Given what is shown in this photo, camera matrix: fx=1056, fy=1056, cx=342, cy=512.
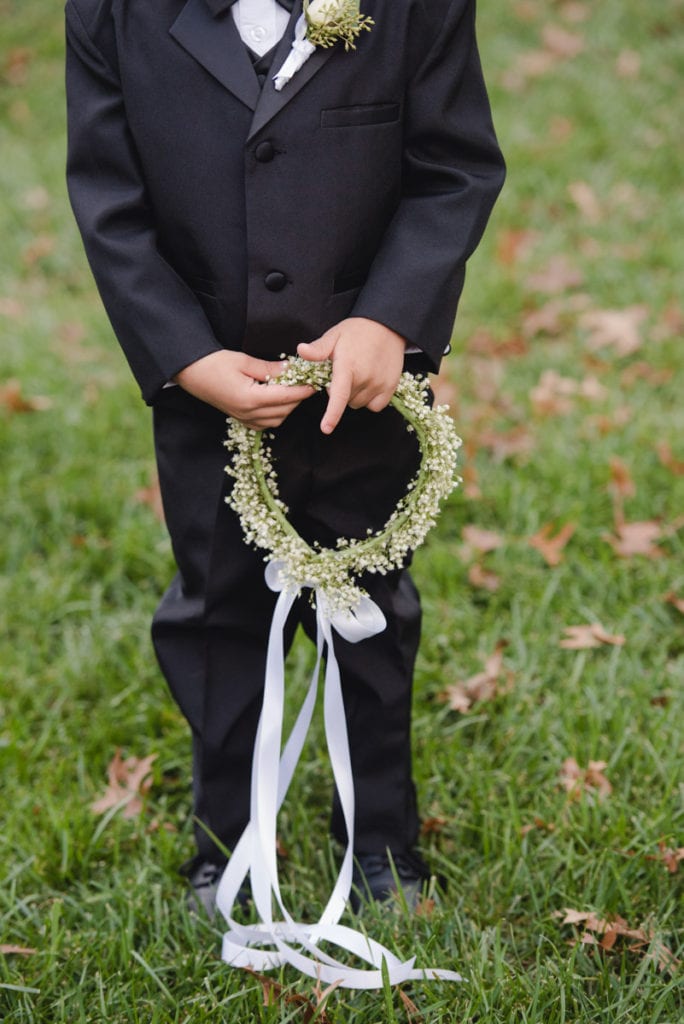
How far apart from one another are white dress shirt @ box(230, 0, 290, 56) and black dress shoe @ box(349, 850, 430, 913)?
1.50 m

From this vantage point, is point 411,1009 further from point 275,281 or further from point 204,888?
point 275,281

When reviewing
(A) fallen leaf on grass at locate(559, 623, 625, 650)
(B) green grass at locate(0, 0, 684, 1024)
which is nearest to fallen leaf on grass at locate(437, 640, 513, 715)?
(B) green grass at locate(0, 0, 684, 1024)

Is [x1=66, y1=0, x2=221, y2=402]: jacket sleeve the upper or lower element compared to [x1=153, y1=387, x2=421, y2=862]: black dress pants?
upper

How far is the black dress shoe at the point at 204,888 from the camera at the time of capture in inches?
83.0

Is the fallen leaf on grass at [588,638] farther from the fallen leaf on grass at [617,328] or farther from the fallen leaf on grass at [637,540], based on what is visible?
the fallen leaf on grass at [617,328]

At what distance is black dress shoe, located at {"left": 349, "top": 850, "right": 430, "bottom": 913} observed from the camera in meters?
2.12

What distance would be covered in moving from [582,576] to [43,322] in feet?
8.24

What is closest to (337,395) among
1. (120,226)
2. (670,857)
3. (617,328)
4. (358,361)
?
(358,361)

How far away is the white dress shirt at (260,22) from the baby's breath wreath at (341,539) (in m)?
0.55

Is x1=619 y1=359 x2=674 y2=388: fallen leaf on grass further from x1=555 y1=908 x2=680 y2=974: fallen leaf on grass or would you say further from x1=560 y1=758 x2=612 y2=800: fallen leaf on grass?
x1=555 y1=908 x2=680 y2=974: fallen leaf on grass

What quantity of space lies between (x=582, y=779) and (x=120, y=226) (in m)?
1.46

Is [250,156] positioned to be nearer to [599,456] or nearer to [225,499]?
[225,499]

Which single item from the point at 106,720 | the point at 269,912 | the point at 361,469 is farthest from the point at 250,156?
the point at 106,720

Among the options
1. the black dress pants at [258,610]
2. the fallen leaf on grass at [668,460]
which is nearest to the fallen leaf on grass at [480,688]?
the black dress pants at [258,610]
